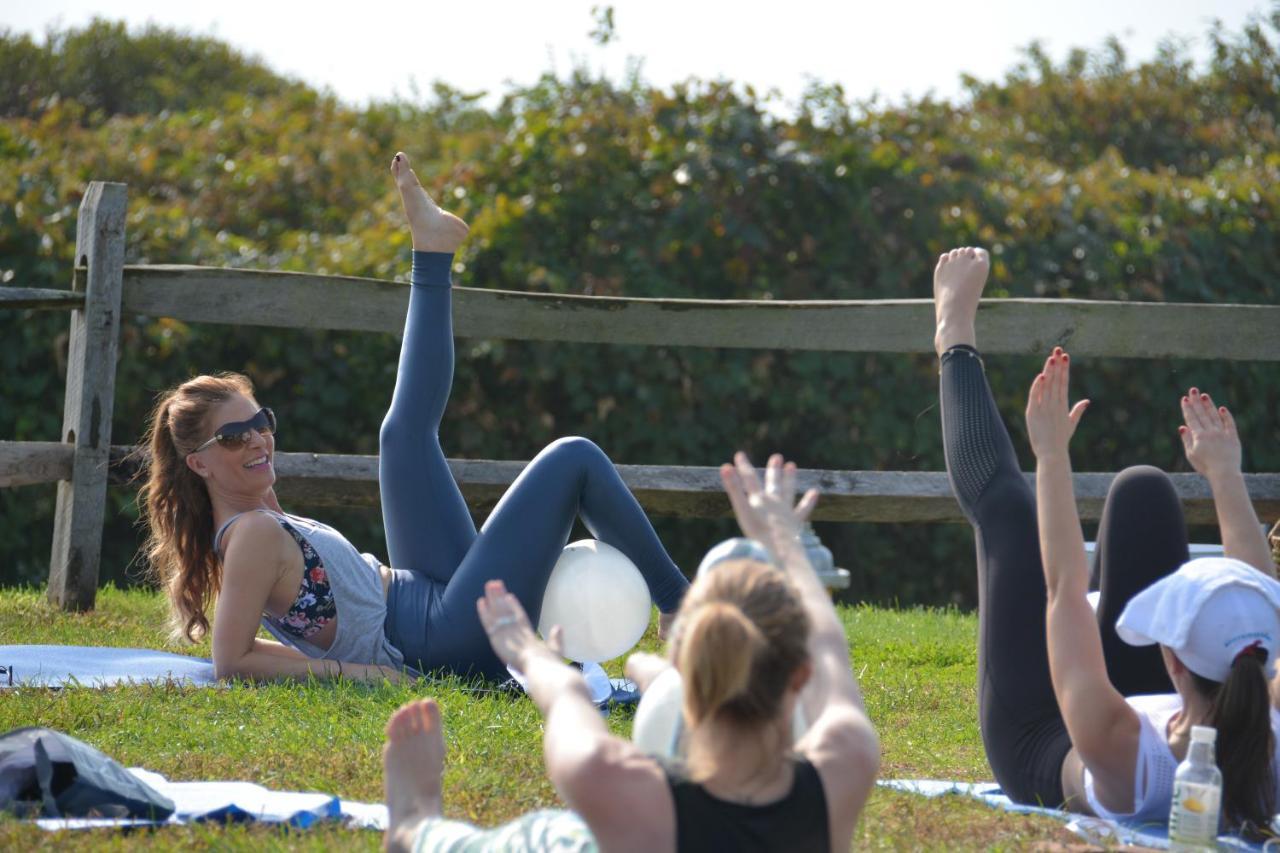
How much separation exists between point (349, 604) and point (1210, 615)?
8.05ft

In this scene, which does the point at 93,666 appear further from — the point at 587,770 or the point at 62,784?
the point at 587,770

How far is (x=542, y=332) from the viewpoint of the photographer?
594 centimetres

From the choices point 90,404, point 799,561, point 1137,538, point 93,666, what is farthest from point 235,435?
point 1137,538

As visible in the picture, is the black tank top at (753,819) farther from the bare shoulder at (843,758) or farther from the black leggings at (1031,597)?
the black leggings at (1031,597)

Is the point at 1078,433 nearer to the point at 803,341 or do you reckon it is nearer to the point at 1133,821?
the point at 803,341

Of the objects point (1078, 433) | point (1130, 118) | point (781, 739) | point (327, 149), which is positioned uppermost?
point (1130, 118)

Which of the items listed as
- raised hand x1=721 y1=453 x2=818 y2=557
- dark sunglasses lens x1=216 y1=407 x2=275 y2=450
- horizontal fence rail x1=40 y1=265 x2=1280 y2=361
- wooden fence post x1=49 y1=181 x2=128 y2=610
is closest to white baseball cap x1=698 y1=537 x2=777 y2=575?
raised hand x1=721 y1=453 x2=818 y2=557

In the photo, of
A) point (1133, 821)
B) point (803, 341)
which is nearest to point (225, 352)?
point (803, 341)

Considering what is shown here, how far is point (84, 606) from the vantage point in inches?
222

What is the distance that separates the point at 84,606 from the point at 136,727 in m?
2.21

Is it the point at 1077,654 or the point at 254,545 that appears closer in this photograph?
the point at 1077,654

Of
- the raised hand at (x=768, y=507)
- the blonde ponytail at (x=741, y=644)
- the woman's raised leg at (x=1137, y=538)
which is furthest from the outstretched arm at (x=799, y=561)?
the woman's raised leg at (x=1137, y=538)

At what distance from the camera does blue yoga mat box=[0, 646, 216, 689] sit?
4.12 m

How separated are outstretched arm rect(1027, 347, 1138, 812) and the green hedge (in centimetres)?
426
